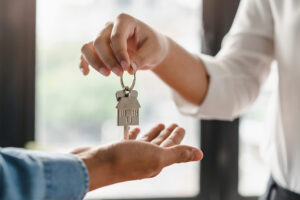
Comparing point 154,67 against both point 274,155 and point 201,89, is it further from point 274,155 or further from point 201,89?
point 274,155

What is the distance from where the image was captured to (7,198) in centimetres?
56

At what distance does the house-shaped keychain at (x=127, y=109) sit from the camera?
778mm

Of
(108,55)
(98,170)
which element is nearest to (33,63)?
(108,55)

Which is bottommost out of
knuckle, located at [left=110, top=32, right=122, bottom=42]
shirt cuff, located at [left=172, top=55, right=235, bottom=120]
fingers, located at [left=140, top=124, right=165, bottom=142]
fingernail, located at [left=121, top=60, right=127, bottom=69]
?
fingers, located at [left=140, top=124, right=165, bottom=142]

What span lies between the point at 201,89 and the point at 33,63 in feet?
2.68

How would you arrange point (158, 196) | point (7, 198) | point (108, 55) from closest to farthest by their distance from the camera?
point (7, 198)
point (108, 55)
point (158, 196)

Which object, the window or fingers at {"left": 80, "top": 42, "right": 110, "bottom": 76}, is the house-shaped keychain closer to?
fingers at {"left": 80, "top": 42, "right": 110, "bottom": 76}

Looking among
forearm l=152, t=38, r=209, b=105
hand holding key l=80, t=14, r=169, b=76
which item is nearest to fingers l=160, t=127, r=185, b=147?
hand holding key l=80, t=14, r=169, b=76

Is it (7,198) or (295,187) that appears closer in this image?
(7,198)

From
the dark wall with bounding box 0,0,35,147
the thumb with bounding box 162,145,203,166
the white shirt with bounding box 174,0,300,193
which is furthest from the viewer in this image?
the dark wall with bounding box 0,0,35,147

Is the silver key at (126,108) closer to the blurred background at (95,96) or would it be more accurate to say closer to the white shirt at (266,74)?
the white shirt at (266,74)

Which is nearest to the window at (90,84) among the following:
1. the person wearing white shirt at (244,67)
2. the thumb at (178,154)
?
the person wearing white shirt at (244,67)

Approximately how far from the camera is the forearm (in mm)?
1026

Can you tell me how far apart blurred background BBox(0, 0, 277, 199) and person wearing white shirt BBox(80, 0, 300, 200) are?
55cm
